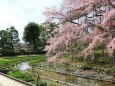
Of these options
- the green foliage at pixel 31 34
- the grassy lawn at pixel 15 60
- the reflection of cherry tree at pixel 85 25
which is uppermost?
the green foliage at pixel 31 34

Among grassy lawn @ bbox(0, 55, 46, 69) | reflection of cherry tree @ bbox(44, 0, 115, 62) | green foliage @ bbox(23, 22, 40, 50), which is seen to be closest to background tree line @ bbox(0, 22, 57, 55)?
green foliage @ bbox(23, 22, 40, 50)

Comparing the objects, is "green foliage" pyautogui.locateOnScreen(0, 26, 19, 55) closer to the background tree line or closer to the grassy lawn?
the background tree line

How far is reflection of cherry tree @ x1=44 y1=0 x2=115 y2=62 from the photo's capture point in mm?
12023

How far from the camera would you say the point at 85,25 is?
42.1 feet

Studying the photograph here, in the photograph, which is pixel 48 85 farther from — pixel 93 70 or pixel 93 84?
pixel 93 70

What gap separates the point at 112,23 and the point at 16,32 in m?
59.8

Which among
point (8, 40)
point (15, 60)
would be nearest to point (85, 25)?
point (15, 60)

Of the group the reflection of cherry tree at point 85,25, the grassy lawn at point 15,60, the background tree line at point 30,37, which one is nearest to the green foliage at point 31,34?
the background tree line at point 30,37

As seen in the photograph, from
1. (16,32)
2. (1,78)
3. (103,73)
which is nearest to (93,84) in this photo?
A: (103,73)

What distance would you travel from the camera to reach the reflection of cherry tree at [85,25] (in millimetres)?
12023

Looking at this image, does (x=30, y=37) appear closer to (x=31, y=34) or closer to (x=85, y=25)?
(x=31, y=34)

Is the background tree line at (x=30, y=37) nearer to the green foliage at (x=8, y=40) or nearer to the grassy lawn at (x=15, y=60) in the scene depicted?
the green foliage at (x=8, y=40)

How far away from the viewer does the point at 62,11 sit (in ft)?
48.3

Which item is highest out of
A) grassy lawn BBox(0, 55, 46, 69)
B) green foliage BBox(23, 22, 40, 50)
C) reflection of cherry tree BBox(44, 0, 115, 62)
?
green foliage BBox(23, 22, 40, 50)
